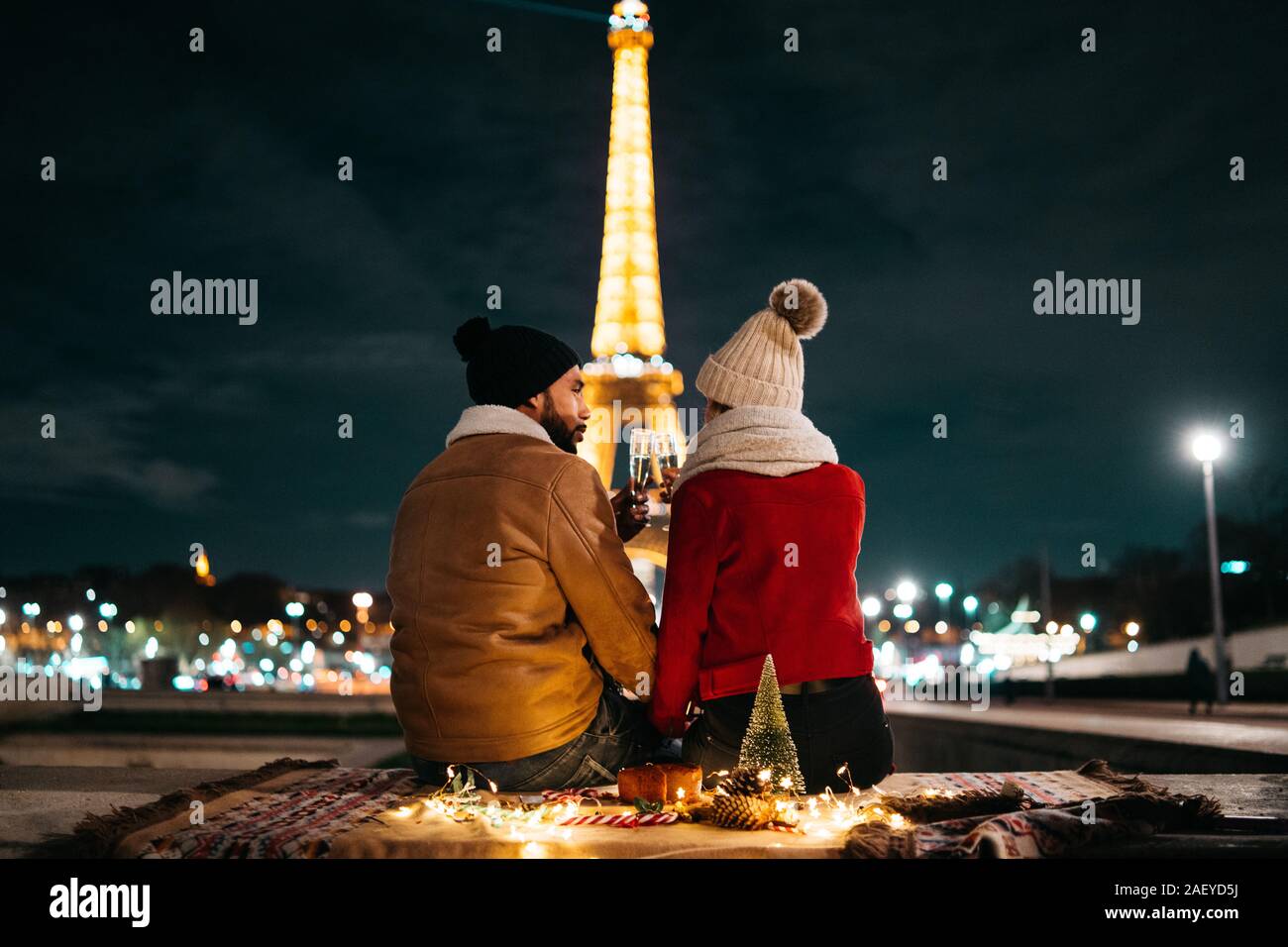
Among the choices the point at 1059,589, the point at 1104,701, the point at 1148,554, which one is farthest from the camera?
the point at 1059,589

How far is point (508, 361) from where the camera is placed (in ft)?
18.0

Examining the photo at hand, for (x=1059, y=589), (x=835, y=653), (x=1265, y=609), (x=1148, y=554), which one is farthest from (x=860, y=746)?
(x=1059, y=589)

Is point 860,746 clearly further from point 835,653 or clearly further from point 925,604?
point 925,604

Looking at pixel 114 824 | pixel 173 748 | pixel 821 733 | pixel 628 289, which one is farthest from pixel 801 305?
pixel 628 289

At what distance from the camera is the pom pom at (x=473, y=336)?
5.59 m

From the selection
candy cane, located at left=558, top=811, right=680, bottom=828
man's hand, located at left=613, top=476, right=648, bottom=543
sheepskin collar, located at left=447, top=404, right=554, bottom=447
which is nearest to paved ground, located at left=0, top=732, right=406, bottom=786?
man's hand, located at left=613, top=476, right=648, bottom=543

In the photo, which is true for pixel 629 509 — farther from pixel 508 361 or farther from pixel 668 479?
pixel 508 361

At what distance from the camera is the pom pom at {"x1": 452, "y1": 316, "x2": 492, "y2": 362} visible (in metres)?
5.59

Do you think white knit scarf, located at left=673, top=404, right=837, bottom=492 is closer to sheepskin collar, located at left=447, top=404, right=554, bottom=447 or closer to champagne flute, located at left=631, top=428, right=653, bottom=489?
sheepskin collar, located at left=447, top=404, right=554, bottom=447

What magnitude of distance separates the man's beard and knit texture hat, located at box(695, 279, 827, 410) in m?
0.66

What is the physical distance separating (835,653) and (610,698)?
1057mm

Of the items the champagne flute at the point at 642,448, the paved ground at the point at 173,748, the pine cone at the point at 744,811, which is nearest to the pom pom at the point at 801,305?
the pine cone at the point at 744,811
